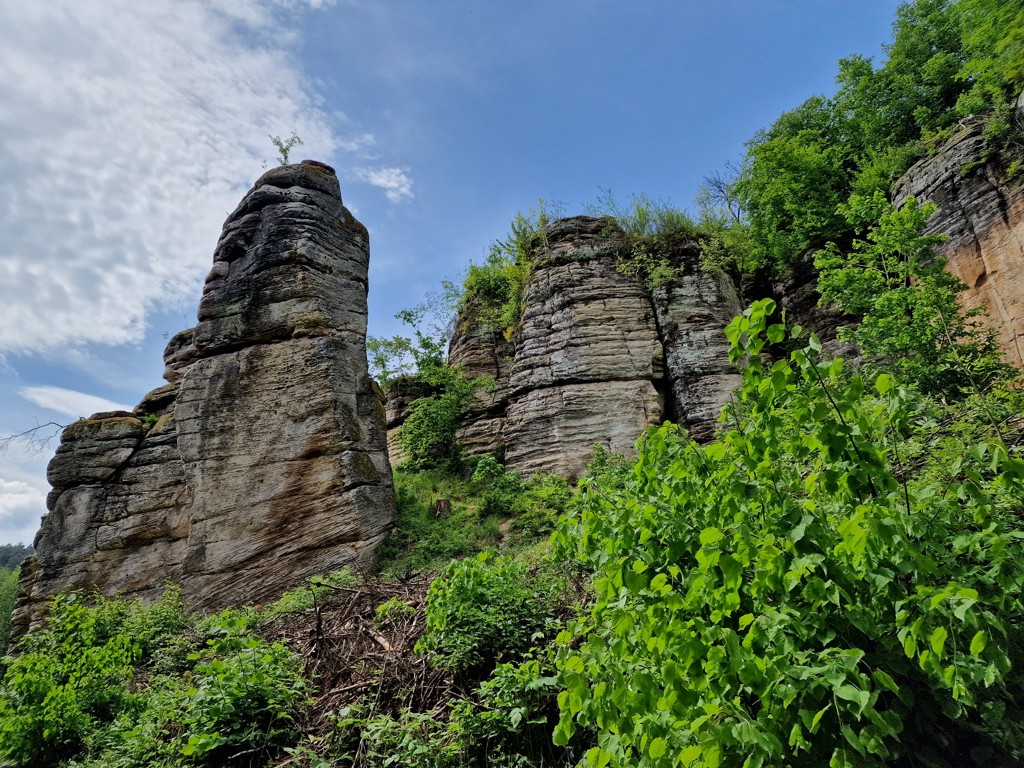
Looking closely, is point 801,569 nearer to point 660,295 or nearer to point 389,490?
point 389,490

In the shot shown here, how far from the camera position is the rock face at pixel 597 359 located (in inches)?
599

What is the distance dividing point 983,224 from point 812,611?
45.6 ft

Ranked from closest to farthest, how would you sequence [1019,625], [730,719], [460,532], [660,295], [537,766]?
[730,719], [1019,625], [537,766], [460,532], [660,295]

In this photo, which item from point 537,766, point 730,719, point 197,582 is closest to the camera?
point 730,719

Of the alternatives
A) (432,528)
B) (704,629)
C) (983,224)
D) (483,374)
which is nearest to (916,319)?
(983,224)

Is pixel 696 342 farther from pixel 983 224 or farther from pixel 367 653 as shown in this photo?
pixel 367 653

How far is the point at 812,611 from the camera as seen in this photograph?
2.40 metres

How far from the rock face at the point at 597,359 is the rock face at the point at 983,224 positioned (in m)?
5.61

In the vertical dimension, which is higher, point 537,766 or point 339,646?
point 339,646

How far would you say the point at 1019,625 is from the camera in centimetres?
274

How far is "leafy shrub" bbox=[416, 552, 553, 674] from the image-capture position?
4.96 m

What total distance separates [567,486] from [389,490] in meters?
4.69

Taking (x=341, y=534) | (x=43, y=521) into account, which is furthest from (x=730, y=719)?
(x=43, y=521)

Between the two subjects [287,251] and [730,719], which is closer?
[730,719]
